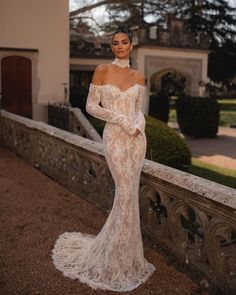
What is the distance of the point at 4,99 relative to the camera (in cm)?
1367

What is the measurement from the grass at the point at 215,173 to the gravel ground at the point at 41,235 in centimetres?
352

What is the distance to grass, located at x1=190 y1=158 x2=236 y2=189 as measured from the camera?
8.30 m

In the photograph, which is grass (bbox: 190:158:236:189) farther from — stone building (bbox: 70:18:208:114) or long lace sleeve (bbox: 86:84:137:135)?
stone building (bbox: 70:18:208:114)

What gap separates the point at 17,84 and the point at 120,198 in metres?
11.1

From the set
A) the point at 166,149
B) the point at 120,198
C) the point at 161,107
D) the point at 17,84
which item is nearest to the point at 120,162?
the point at 120,198

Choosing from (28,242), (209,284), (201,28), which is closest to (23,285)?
(28,242)

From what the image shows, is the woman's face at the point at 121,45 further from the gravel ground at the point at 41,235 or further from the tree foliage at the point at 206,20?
the tree foliage at the point at 206,20

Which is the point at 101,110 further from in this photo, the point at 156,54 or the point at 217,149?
the point at 156,54

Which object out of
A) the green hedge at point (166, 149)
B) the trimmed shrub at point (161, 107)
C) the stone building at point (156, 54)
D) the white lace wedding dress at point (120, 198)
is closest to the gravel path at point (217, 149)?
the green hedge at point (166, 149)

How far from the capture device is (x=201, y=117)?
15.0 metres

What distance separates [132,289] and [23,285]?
95cm

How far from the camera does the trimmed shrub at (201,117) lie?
49.5ft

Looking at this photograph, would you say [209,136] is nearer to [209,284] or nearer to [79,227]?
[79,227]

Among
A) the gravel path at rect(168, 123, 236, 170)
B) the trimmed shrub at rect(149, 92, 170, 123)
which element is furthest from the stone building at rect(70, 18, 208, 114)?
the gravel path at rect(168, 123, 236, 170)
